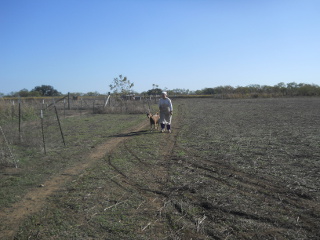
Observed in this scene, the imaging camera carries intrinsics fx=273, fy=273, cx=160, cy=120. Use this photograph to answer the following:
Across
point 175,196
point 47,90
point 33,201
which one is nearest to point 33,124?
point 33,201

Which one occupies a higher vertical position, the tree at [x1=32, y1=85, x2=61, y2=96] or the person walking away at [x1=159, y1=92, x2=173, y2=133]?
the tree at [x1=32, y1=85, x2=61, y2=96]

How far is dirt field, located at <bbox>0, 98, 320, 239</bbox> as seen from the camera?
3838mm

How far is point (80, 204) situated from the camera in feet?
15.6

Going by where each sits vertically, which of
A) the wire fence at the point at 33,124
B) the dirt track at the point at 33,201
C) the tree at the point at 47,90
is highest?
the tree at the point at 47,90

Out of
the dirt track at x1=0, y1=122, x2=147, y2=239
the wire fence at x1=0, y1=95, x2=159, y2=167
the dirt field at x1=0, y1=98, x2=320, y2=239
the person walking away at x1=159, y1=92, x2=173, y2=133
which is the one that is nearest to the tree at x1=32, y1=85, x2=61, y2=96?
the wire fence at x1=0, y1=95, x2=159, y2=167

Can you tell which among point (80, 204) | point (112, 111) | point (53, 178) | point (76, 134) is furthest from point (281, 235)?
point (112, 111)

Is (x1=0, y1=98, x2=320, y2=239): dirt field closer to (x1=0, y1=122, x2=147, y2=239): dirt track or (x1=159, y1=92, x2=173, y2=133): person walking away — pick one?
(x1=0, y1=122, x2=147, y2=239): dirt track

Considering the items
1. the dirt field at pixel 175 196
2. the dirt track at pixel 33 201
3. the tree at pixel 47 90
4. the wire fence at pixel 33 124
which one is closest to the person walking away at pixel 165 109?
the dirt field at pixel 175 196

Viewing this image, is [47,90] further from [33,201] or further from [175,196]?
[175,196]

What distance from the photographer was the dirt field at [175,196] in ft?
12.6

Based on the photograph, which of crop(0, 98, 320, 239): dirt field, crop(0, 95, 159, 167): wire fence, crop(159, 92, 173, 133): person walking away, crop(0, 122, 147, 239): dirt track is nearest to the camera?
crop(0, 98, 320, 239): dirt field

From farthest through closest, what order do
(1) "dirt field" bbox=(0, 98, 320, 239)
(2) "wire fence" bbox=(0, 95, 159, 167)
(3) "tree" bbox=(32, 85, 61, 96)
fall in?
(3) "tree" bbox=(32, 85, 61, 96) < (2) "wire fence" bbox=(0, 95, 159, 167) < (1) "dirt field" bbox=(0, 98, 320, 239)

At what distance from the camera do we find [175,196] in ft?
16.3

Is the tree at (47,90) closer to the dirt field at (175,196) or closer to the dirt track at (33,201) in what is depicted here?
the dirt field at (175,196)
